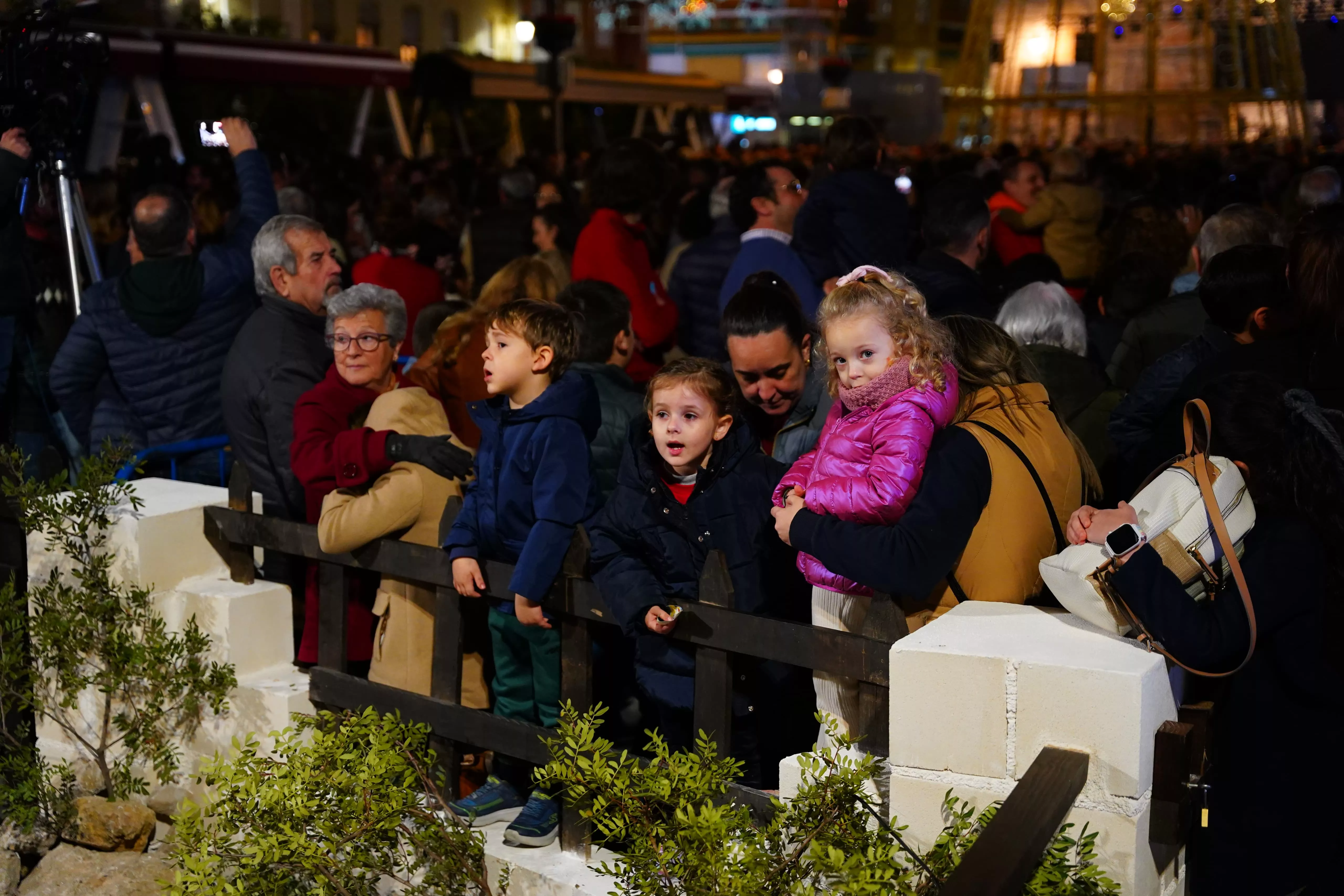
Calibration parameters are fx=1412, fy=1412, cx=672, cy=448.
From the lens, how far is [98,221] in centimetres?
901

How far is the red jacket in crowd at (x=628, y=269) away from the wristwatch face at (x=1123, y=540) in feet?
12.6

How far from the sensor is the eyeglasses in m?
4.57

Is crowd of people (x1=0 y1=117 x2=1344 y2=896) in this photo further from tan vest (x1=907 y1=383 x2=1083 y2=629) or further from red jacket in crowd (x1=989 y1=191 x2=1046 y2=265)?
red jacket in crowd (x1=989 y1=191 x2=1046 y2=265)

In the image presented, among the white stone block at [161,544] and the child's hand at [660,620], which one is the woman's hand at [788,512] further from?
the white stone block at [161,544]

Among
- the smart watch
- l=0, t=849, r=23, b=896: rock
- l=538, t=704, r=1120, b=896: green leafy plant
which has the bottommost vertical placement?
l=0, t=849, r=23, b=896: rock

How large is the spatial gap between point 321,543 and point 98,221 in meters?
5.68

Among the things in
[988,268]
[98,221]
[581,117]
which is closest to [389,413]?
[988,268]

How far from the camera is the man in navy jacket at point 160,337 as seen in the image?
220 inches

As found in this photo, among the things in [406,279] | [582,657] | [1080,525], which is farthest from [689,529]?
[406,279]

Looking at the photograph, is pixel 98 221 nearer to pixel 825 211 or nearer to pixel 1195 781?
pixel 825 211

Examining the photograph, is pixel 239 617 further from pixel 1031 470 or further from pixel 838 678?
pixel 1031 470

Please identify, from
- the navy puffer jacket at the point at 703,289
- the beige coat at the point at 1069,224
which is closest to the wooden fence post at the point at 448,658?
the navy puffer jacket at the point at 703,289

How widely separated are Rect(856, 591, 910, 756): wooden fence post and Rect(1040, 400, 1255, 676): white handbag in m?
0.35

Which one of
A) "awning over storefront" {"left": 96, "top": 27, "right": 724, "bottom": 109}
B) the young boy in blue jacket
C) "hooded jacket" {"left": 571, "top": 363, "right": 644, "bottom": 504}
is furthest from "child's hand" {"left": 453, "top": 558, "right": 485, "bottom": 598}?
"awning over storefront" {"left": 96, "top": 27, "right": 724, "bottom": 109}
